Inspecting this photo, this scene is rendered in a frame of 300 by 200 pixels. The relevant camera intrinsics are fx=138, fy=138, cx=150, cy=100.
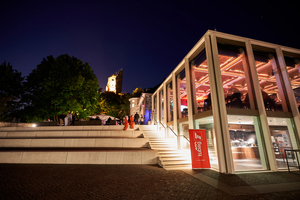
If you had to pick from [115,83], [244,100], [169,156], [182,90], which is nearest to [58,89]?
[182,90]

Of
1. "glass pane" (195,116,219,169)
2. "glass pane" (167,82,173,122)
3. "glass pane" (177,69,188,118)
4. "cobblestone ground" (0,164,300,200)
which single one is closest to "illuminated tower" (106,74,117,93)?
"glass pane" (167,82,173,122)

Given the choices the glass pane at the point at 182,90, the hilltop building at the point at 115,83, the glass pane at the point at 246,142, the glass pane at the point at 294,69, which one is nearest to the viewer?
the glass pane at the point at 246,142

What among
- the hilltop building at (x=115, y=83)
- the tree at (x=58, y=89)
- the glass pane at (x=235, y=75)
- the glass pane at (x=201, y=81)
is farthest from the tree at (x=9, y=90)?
the hilltop building at (x=115, y=83)

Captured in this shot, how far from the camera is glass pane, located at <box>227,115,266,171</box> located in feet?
26.2

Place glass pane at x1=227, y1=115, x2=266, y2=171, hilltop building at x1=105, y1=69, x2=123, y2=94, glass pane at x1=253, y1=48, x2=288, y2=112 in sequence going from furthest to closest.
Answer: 1. hilltop building at x1=105, y1=69, x2=123, y2=94
2. glass pane at x1=253, y1=48, x2=288, y2=112
3. glass pane at x1=227, y1=115, x2=266, y2=171

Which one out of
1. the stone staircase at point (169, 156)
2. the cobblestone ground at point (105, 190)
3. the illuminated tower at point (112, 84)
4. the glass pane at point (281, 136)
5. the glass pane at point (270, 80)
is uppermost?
the illuminated tower at point (112, 84)

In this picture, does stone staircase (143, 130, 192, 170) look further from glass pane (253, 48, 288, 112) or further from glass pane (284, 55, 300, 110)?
glass pane (284, 55, 300, 110)

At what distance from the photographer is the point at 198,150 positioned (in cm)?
733

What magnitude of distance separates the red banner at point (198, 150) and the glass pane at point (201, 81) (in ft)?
6.86

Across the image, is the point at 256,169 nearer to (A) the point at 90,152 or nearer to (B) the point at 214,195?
(B) the point at 214,195

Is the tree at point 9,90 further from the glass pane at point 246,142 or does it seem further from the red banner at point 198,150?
the glass pane at point 246,142

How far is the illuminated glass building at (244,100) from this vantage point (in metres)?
7.73

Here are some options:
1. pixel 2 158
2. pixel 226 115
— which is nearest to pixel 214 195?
pixel 226 115

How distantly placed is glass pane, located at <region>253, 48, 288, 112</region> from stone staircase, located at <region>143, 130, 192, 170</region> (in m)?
6.23
